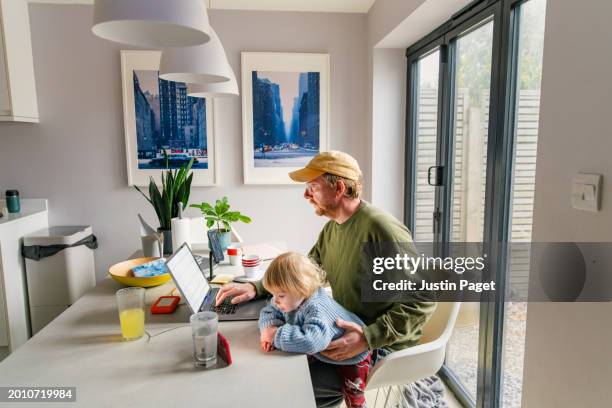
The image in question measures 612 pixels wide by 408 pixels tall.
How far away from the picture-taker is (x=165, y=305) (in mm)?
1560

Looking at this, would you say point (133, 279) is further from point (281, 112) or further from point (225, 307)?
point (281, 112)

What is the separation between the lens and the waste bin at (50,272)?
3018mm

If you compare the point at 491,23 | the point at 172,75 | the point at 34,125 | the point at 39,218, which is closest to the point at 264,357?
the point at 172,75

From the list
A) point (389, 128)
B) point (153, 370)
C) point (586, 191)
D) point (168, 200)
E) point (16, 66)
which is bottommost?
point (153, 370)

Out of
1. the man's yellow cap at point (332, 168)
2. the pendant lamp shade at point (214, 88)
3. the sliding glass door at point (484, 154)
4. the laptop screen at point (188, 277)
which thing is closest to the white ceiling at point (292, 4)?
the sliding glass door at point (484, 154)

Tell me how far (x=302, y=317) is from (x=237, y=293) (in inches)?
15.7

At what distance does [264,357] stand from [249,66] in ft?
8.45

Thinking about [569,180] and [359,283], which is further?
[359,283]

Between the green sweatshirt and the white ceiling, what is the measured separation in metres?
2.04

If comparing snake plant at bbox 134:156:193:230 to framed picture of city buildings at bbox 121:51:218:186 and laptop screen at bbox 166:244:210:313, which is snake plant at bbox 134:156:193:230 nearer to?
laptop screen at bbox 166:244:210:313

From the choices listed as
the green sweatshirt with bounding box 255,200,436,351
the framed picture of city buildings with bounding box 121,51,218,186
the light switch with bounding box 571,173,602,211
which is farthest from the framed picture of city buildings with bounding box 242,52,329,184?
the light switch with bounding box 571,173,602,211

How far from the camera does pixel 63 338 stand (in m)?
1.33

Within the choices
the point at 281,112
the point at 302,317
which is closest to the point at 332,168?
the point at 302,317

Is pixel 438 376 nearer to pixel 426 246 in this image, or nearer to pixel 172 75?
pixel 426 246
